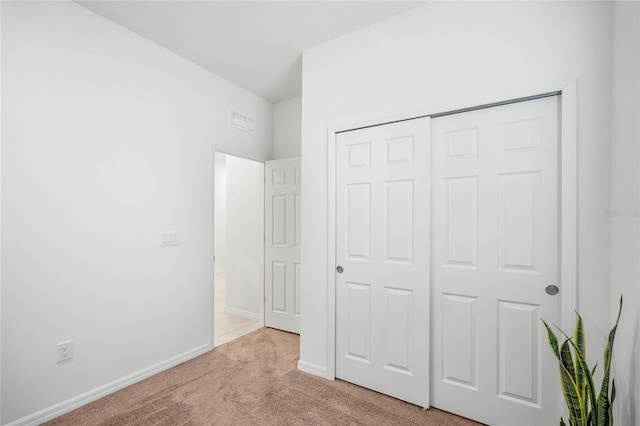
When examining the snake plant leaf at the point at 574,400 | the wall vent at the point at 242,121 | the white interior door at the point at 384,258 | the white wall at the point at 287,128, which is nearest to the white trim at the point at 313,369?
the white interior door at the point at 384,258

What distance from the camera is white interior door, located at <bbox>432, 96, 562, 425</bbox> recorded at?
5.49ft

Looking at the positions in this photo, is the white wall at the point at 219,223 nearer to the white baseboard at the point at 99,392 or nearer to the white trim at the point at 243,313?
the white trim at the point at 243,313

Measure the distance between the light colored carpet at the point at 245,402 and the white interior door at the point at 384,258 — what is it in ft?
0.53

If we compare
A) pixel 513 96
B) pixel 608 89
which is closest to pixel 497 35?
pixel 513 96

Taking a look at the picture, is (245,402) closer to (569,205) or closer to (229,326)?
(229,326)

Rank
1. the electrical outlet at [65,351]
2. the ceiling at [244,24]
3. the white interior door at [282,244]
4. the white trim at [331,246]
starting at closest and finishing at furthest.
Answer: the electrical outlet at [65,351], the ceiling at [244,24], the white trim at [331,246], the white interior door at [282,244]

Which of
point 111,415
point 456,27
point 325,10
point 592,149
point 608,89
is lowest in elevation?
point 111,415

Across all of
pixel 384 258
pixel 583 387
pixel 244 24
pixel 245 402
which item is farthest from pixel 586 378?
pixel 244 24

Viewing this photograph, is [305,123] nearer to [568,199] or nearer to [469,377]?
[568,199]

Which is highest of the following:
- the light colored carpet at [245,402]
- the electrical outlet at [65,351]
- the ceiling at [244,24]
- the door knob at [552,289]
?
the ceiling at [244,24]

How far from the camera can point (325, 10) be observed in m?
2.09

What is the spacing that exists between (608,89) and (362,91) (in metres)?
1.42

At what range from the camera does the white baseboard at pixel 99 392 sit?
1812 millimetres

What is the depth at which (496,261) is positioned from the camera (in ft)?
5.92
